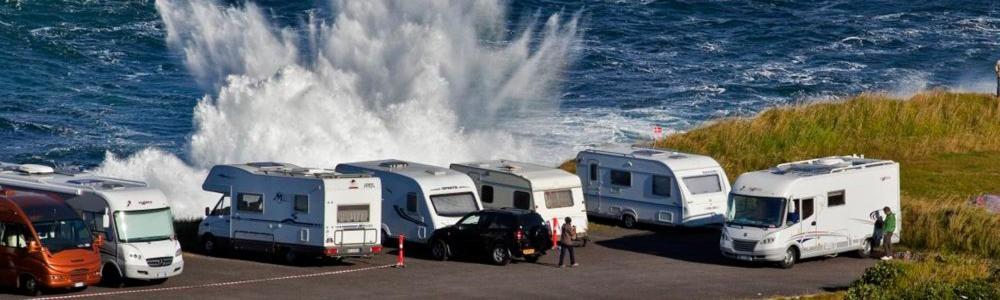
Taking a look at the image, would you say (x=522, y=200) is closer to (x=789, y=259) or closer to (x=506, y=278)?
(x=506, y=278)

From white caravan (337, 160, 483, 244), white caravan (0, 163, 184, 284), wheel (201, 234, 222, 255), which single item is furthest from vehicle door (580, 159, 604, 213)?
white caravan (0, 163, 184, 284)

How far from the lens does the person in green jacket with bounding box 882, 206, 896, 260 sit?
37.5 metres

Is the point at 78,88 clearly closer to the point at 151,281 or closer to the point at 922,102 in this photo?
the point at 922,102

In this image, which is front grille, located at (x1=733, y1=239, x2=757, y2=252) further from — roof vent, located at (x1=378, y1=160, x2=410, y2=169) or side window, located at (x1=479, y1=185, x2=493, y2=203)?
roof vent, located at (x1=378, y1=160, x2=410, y2=169)

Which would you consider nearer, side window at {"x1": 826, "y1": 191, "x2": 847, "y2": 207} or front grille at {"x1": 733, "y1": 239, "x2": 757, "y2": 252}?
front grille at {"x1": 733, "y1": 239, "x2": 757, "y2": 252}

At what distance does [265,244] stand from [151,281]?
344 centimetres

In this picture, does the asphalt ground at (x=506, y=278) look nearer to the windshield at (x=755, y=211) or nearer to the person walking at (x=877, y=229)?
the person walking at (x=877, y=229)

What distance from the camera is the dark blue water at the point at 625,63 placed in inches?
2606

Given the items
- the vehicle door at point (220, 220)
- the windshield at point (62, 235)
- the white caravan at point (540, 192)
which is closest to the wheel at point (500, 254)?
the white caravan at point (540, 192)

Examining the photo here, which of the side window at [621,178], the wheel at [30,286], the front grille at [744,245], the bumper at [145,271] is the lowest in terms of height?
the wheel at [30,286]

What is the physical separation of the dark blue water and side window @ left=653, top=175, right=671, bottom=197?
58.8 ft

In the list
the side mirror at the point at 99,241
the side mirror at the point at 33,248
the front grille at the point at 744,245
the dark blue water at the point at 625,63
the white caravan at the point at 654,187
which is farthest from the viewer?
the dark blue water at the point at 625,63

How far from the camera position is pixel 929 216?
3972 centimetres

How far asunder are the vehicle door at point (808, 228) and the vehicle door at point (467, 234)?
6671 mm
